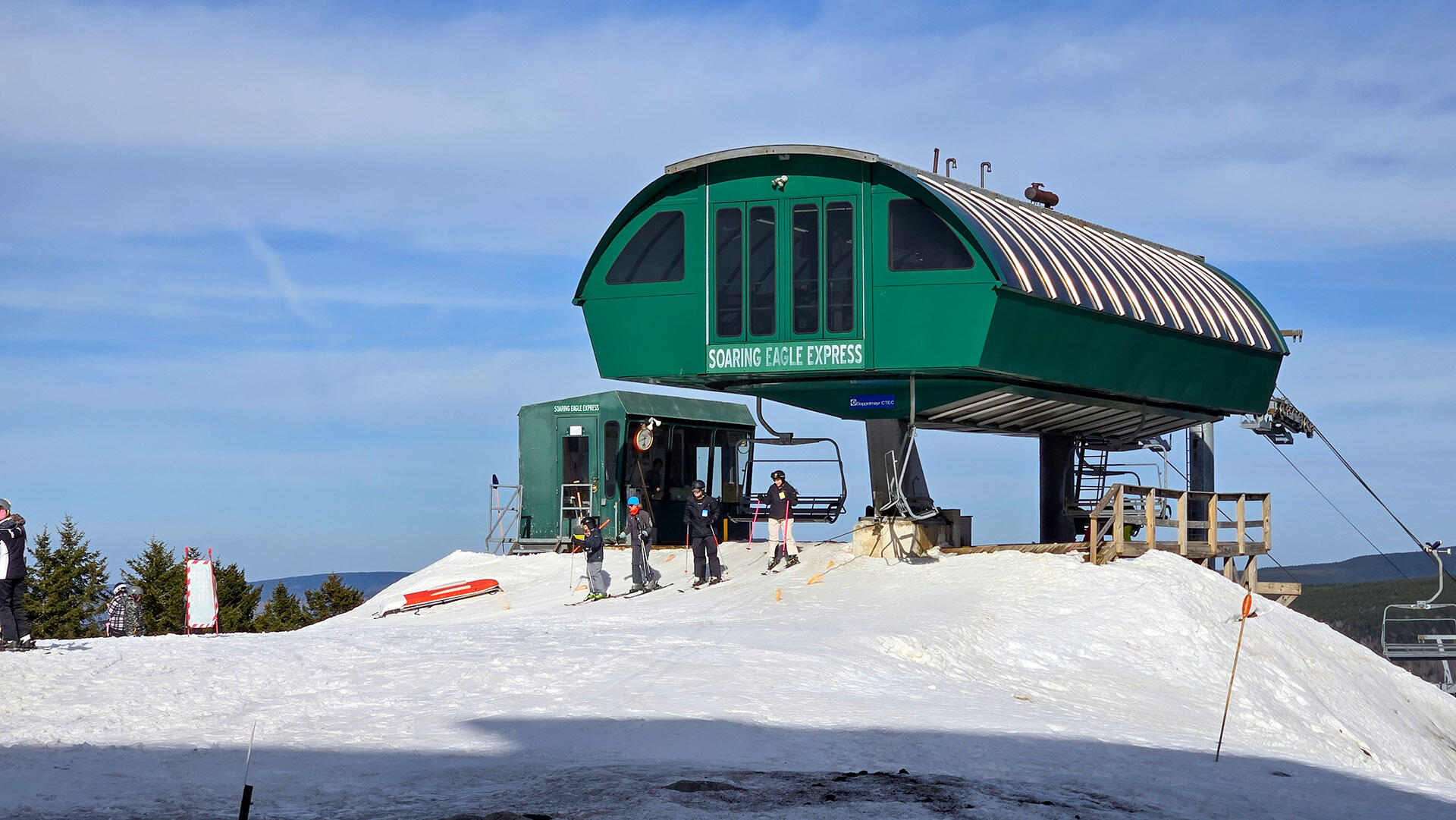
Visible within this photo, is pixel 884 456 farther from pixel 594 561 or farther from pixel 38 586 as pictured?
pixel 38 586

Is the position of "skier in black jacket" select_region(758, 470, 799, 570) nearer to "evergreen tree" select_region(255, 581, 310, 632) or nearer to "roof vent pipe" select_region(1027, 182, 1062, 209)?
"roof vent pipe" select_region(1027, 182, 1062, 209)

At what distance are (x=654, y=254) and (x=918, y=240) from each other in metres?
4.12

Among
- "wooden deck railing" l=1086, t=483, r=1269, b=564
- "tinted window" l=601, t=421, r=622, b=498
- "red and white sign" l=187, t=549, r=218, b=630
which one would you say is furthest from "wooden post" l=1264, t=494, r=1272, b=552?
"red and white sign" l=187, t=549, r=218, b=630

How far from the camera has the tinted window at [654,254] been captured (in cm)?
2206

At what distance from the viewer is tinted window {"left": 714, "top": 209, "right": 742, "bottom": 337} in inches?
850

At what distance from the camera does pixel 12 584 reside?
587 inches

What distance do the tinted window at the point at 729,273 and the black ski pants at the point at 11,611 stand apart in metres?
10.3

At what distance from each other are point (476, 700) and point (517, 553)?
19590mm

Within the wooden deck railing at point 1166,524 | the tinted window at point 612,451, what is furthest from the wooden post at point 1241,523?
the tinted window at point 612,451

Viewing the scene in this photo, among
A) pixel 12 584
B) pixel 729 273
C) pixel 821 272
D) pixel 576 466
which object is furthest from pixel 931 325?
pixel 576 466

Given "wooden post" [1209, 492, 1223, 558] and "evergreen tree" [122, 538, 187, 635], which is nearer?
"wooden post" [1209, 492, 1223, 558]

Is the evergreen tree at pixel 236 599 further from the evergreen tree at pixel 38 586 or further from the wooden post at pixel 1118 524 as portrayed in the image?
the wooden post at pixel 1118 524

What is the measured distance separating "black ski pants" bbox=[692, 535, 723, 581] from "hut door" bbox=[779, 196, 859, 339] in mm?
3843

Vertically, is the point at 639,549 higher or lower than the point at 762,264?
lower
